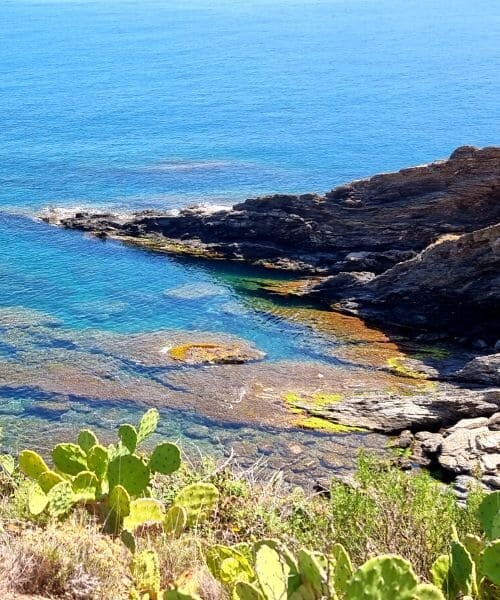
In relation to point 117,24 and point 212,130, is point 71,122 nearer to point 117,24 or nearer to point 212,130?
point 212,130

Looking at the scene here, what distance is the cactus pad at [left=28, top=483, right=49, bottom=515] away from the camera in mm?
10273

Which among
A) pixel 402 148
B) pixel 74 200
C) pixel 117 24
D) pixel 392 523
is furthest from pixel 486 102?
pixel 117 24

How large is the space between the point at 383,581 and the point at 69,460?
6872mm

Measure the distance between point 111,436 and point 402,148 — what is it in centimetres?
6863

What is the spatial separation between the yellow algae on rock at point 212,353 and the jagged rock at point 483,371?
10.5 metres

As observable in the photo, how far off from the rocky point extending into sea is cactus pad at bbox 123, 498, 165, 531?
47.2 feet

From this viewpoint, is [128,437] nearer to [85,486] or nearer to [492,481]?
[85,486]

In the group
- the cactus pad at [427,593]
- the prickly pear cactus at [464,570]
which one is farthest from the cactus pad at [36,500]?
the cactus pad at [427,593]

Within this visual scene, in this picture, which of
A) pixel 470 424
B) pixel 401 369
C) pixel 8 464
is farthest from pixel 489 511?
pixel 401 369

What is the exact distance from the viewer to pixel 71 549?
8.71 m

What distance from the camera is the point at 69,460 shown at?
39.1ft

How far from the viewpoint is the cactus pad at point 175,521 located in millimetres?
10500

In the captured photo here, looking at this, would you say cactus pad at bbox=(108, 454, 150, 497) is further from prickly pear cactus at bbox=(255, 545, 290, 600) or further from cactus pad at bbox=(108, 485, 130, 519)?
prickly pear cactus at bbox=(255, 545, 290, 600)

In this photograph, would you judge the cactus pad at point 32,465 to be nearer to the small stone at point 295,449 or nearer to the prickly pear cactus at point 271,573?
the prickly pear cactus at point 271,573
